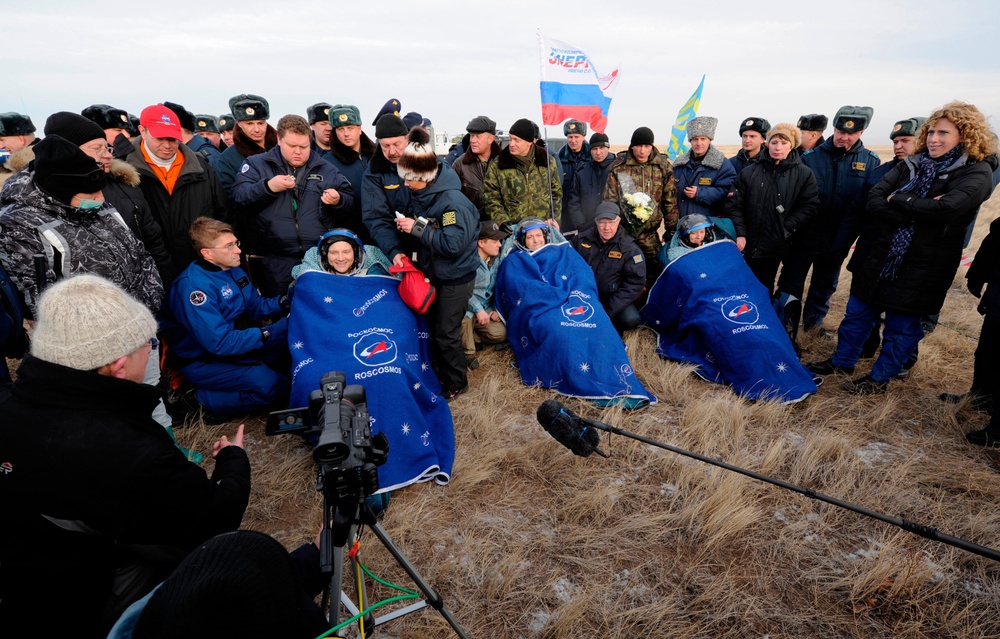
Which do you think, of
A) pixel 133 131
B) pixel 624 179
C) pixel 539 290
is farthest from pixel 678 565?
pixel 133 131

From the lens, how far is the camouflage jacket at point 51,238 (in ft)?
8.85

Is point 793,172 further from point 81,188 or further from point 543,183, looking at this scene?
point 81,188

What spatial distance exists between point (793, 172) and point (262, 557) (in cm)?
543

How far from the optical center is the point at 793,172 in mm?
4949

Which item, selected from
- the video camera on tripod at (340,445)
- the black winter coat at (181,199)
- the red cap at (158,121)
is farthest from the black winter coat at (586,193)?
the video camera on tripod at (340,445)

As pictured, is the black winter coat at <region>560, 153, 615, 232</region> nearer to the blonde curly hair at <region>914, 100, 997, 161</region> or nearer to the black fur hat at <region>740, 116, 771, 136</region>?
the black fur hat at <region>740, 116, 771, 136</region>

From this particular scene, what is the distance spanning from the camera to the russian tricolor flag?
5.56 metres

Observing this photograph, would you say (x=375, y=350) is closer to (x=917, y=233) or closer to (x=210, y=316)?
(x=210, y=316)

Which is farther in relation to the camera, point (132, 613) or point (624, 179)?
point (624, 179)

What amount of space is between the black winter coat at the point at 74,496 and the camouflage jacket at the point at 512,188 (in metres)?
4.01

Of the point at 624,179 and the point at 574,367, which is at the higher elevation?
the point at 624,179

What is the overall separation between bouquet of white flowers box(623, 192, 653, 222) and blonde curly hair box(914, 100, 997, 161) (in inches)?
91.6

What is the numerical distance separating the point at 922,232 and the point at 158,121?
537cm

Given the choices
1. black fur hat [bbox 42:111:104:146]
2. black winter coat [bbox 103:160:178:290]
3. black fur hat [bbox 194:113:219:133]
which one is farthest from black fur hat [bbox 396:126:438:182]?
black fur hat [bbox 194:113:219:133]
